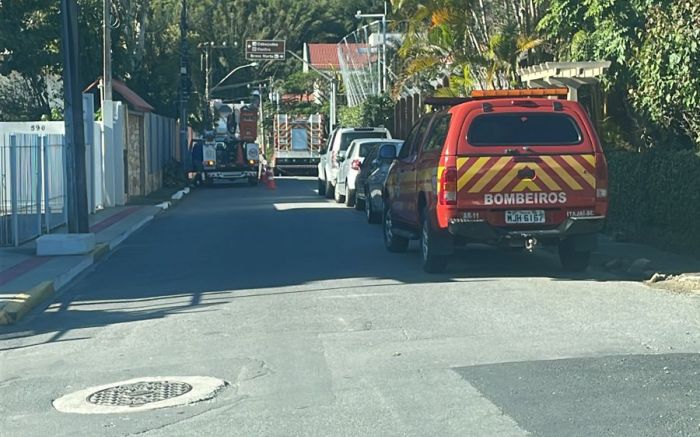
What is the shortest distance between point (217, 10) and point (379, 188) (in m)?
67.5

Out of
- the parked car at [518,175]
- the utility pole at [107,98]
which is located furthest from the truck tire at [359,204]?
the parked car at [518,175]

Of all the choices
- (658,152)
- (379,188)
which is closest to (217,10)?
(379,188)

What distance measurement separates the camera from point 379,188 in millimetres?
21234

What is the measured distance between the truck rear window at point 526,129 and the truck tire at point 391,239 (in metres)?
3.64

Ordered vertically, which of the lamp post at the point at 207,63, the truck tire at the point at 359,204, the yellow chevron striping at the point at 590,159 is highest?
the lamp post at the point at 207,63

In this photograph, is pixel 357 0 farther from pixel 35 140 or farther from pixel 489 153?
pixel 489 153

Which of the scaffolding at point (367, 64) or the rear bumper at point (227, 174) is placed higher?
the scaffolding at point (367, 64)

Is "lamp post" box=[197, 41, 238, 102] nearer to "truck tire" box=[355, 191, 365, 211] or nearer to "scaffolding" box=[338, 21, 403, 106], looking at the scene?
"scaffolding" box=[338, 21, 403, 106]

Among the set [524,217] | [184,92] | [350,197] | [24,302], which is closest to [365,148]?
[350,197]

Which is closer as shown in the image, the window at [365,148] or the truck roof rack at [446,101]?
the truck roof rack at [446,101]

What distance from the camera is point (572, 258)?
13.8 meters

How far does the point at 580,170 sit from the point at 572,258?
1.47 metres

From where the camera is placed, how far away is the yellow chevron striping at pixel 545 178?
41.8ft

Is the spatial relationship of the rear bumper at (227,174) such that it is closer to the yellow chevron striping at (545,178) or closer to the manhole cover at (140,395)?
the yellow chevron striping at (545,178)
